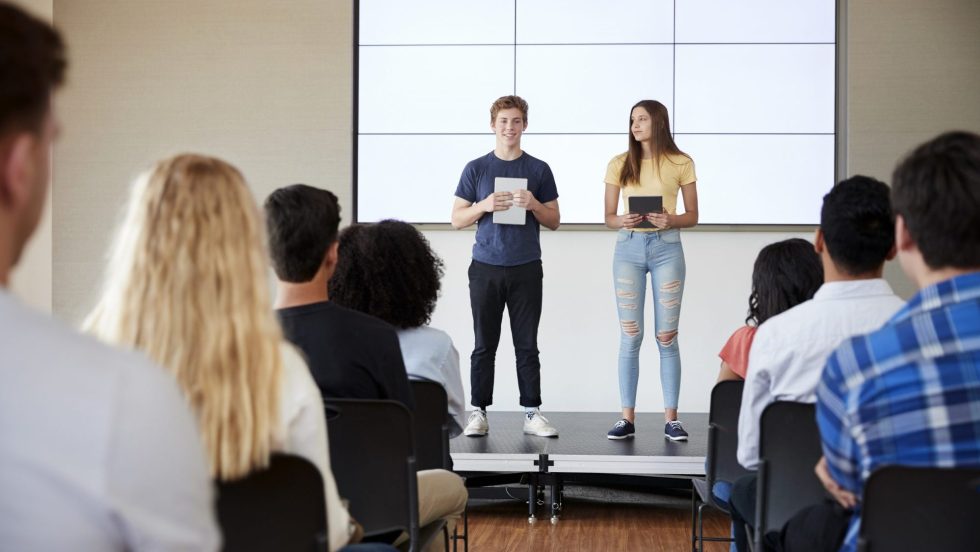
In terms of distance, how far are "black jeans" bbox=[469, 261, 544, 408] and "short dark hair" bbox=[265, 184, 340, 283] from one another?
7.85 feet

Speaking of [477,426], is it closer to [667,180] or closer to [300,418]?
[667,180]

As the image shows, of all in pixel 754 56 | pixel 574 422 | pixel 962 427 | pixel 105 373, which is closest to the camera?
pixel 105 373

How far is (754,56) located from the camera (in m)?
6.11

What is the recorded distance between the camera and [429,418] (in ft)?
8.87

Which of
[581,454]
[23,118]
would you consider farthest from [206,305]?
[581,454]

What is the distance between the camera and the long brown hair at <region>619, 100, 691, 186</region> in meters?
4.52

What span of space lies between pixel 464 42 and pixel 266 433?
16.9 ft

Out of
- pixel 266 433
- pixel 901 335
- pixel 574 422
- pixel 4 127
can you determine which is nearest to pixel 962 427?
pixel 901 335

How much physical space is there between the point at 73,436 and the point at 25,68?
0.95ft

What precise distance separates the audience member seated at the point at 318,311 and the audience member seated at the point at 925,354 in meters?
1.02

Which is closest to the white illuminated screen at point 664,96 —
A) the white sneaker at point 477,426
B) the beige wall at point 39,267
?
the white sneaker at point 477,426

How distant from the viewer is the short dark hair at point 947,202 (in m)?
1.54

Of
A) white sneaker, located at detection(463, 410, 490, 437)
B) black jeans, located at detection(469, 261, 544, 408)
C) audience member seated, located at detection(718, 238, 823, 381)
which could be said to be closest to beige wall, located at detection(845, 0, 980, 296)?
black jeans, located at detection(469, 261, 544, 408)

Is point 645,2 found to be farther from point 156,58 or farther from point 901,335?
point 901,335
